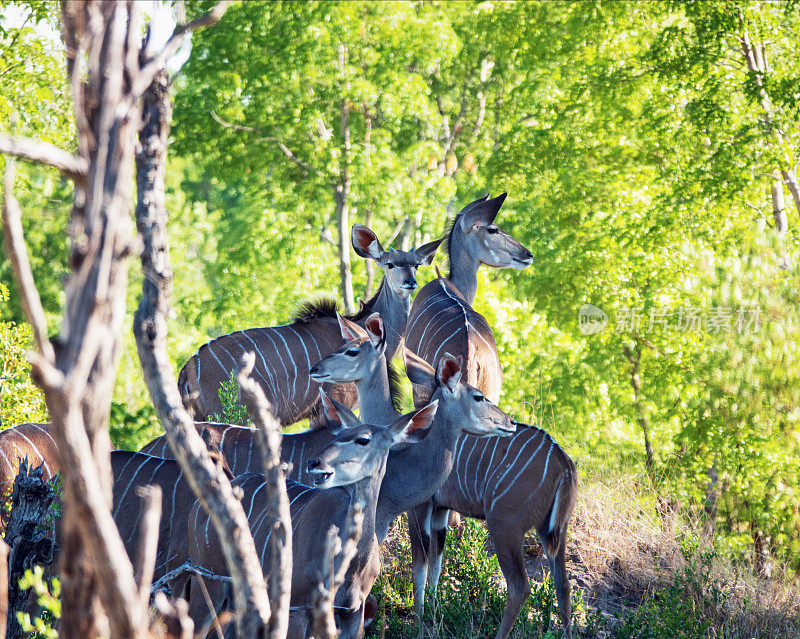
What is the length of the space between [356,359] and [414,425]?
93 centimetres

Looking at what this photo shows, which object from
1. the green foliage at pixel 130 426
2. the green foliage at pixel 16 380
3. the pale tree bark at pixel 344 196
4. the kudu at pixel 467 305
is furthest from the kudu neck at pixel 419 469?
the pale tree bark at pixel 344 196

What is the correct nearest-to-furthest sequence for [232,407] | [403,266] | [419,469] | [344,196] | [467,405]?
[419,469]
[467,405]
[232,407]
[403,266]
[344,196]

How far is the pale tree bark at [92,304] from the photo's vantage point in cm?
158

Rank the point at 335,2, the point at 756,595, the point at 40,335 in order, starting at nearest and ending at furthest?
1. the point at 40,335
2. the point at 756,595
3. the point at 335,2

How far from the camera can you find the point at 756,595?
5.10m

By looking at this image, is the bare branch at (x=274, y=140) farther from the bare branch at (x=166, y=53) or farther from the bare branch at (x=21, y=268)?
the bare branch at (x=21, y=268)

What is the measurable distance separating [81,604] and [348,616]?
2104 mm

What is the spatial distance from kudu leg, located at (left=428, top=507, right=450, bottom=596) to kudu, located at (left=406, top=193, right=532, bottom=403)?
89 centimetres

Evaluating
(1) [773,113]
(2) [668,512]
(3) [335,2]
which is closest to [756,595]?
(2) [668,512]

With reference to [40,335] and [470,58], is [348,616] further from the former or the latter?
[470,58]

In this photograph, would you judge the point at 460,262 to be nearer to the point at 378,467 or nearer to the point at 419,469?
the point at 419,469

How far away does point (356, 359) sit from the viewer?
4.81 m

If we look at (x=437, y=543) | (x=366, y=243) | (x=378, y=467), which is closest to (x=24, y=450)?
(x=378, y=467)

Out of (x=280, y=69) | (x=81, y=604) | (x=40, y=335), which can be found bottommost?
(x=81, y=604)
